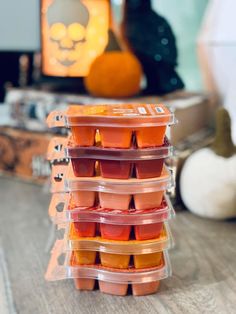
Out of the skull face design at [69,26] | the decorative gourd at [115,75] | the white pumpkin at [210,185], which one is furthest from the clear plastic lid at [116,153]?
the skull face design at [69,26]

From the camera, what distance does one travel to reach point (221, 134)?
29.9 inches

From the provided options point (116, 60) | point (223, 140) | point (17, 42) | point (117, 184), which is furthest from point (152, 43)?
point (117, 184)

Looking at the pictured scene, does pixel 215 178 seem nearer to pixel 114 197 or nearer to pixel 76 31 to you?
pixel 114 197

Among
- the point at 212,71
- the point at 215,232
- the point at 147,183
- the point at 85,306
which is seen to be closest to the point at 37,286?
the point at 85,306

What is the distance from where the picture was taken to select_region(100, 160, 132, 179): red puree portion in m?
0.49

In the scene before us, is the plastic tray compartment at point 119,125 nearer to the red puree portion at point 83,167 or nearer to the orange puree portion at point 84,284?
the red puree portion at point 83,167

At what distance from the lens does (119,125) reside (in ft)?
1.57

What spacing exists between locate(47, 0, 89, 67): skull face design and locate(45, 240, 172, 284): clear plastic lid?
53 cm

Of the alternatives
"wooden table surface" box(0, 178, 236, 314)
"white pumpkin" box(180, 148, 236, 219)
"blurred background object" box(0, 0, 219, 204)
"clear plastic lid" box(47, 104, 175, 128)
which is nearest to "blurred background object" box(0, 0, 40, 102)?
"blurred background object" box(0, 0, 219, 204)

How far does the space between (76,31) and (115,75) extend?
6.0 inches

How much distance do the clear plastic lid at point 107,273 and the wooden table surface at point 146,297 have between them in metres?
0.02

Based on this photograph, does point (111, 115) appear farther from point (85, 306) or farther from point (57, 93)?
point (57, 93)

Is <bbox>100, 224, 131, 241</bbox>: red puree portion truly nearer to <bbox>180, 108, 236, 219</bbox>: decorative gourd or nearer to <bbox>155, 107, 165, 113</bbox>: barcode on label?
<bbox>155, 107, 165, 113</bbox>: barcode on label

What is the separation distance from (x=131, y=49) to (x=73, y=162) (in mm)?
507
